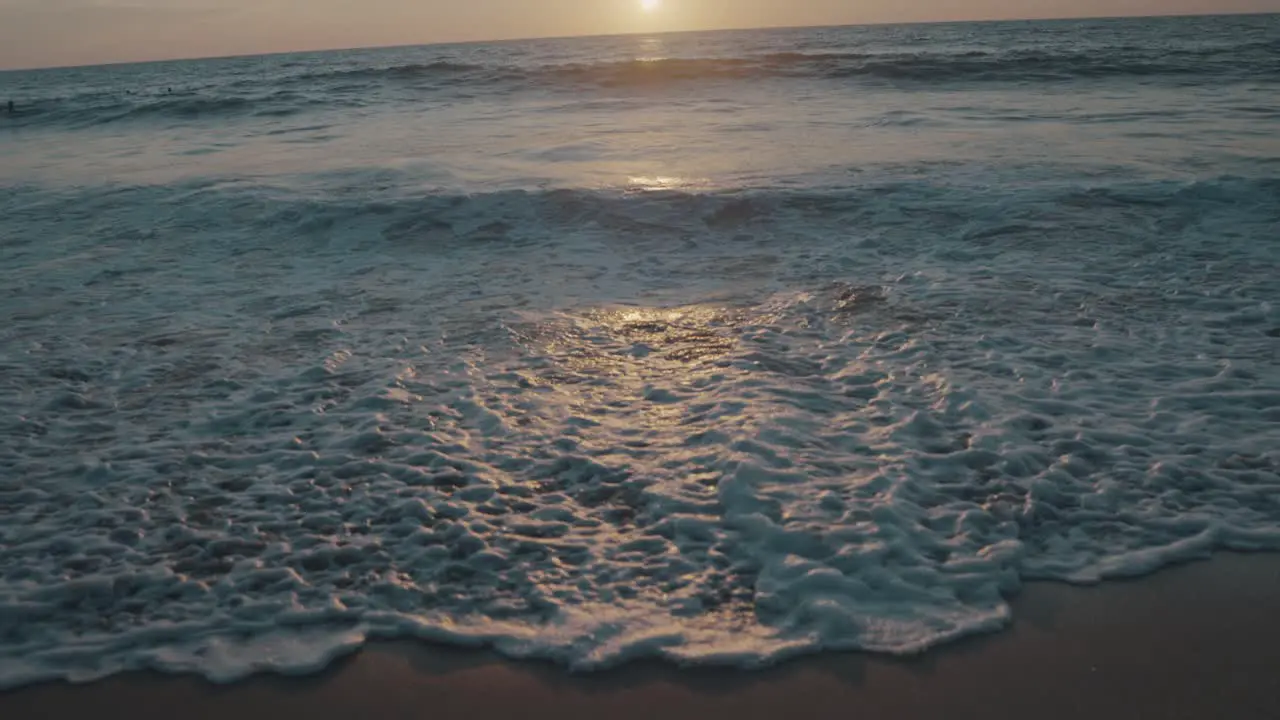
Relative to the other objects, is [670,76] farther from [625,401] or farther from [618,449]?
[618,449]

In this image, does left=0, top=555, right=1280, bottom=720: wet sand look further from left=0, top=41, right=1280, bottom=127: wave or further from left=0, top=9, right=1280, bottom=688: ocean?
left=0, top=41, right=1280, bottom=127: wave

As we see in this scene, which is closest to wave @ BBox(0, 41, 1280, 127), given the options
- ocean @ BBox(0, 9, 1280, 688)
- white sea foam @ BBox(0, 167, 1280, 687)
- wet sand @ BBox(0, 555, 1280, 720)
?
ocean @ BBox(0, 9, 1280, 688)

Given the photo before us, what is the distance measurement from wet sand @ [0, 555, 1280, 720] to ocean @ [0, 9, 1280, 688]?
0.30ft

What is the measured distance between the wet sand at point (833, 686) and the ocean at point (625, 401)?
9cm

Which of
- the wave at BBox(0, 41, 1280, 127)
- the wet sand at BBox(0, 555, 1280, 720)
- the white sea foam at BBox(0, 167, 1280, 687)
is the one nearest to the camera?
the wet sand at BBox(0, 555, 1280, 720)

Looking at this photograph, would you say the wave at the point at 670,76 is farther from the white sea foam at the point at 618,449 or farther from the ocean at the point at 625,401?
the white sea foam at the point at 618,449

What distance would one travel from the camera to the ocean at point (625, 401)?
11.1 feet

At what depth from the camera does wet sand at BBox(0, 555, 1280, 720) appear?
110 inches

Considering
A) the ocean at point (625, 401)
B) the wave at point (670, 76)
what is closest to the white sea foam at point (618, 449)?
the ocean at point (625, 401)

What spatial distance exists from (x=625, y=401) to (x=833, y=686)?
2.47 m

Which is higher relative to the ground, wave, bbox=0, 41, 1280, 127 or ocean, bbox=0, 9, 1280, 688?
wave, bbox=0, 41, 1280, 127

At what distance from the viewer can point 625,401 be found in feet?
16.8

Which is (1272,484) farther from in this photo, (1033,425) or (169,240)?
(169,240)

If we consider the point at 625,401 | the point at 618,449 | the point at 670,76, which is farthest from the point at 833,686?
the point at 670,76
